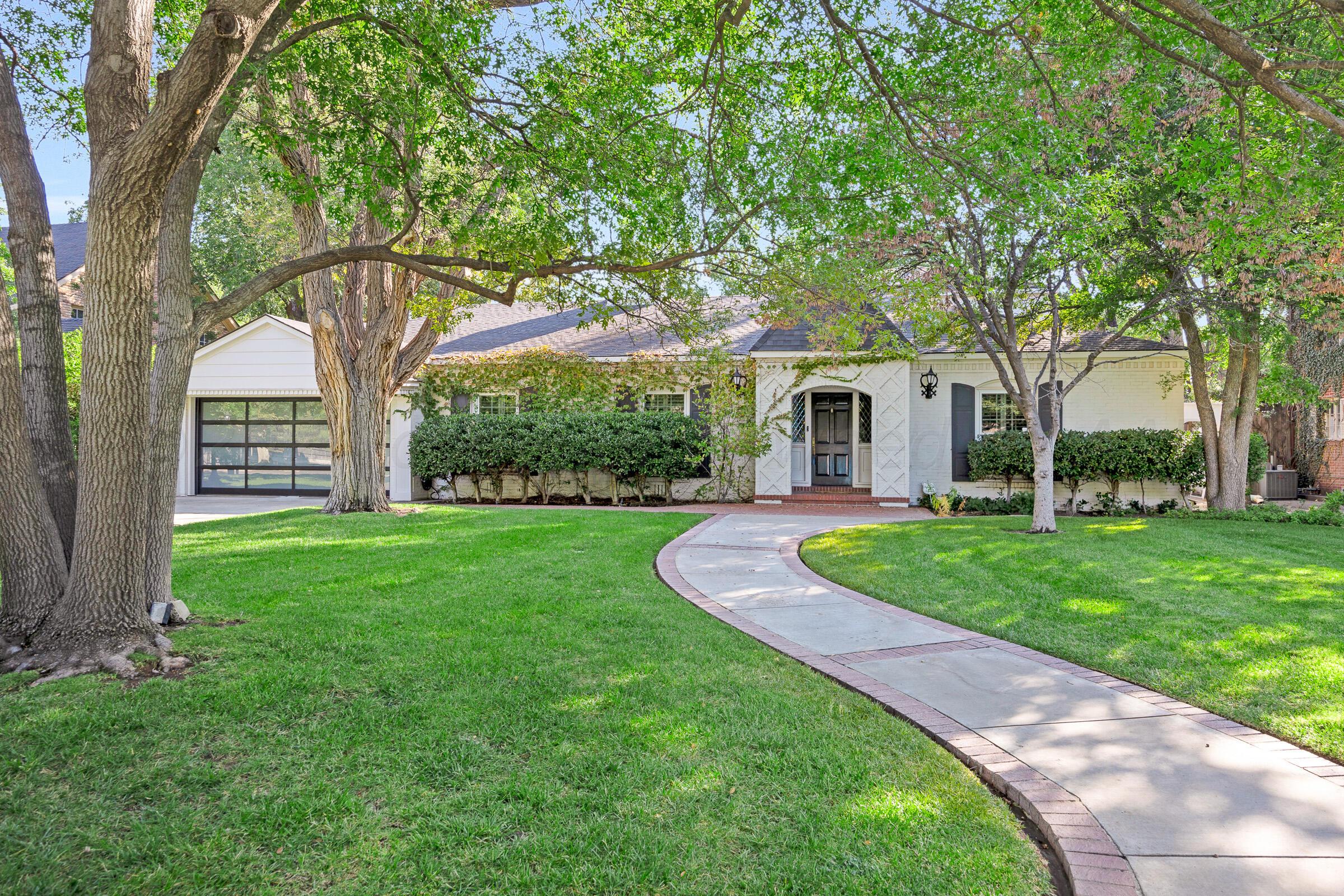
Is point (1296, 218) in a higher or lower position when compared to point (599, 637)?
higher

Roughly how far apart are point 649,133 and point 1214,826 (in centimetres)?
566

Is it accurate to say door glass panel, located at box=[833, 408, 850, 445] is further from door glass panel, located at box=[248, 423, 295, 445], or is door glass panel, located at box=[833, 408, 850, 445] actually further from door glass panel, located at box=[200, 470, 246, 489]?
door glass panel, located at box=[200, 470, 246, 489]

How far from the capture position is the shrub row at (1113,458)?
13.4 m

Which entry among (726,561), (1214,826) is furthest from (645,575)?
(1214,826)

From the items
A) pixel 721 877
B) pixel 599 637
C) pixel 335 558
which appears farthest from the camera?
pixel 335 558

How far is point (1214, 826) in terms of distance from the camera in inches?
99.4

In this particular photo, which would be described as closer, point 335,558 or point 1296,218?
point 335,558

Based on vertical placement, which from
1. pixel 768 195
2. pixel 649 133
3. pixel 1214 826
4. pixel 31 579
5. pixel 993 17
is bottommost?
pixel 1214 826

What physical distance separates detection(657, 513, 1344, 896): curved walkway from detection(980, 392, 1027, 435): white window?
10.8 m

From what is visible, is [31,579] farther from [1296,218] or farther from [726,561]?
[1296,218]

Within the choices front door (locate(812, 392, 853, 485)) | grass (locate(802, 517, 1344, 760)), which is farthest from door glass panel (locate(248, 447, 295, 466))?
grass (locate(802, 517, 1344, 760))

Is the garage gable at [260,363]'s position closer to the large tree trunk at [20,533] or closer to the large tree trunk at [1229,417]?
the large tree trunk at [20,533]

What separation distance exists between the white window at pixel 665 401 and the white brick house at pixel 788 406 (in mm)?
42

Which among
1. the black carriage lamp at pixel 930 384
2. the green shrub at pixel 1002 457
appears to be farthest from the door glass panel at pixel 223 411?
the green shrub at pixel 1002 457
